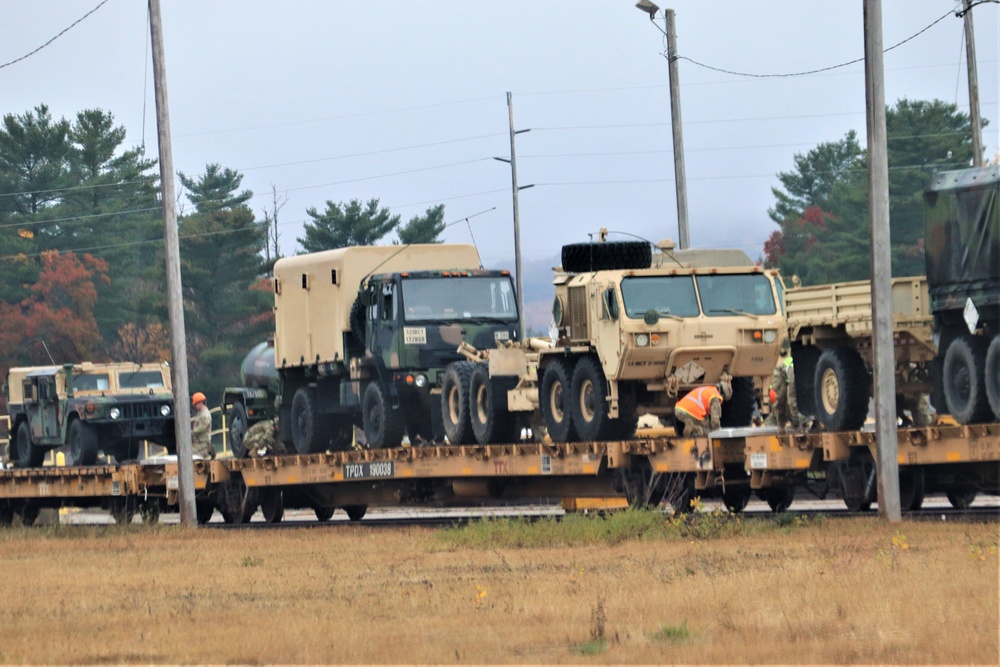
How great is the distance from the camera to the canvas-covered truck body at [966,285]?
1789 centimetres

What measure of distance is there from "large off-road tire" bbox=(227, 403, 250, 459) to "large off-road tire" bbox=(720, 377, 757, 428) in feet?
33.0

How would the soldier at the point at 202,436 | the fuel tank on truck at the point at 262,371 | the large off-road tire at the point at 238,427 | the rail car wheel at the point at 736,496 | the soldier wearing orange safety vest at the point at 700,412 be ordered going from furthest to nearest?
1. the large off-road tire at the point at 238,427
2. the fuel tank on truck at the point at 262,371
3. the soldier at the point at 202,436
4. the rail car wheel at the point at 736,496
5. the soldier wearing orange safety vest at the point at 700,412

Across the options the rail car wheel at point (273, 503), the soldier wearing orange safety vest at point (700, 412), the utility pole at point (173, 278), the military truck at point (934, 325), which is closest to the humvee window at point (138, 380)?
the rail car wheel at point (273, 503)

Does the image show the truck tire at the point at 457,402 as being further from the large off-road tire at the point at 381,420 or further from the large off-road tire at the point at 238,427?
the large off-road tire at the point at 238,427

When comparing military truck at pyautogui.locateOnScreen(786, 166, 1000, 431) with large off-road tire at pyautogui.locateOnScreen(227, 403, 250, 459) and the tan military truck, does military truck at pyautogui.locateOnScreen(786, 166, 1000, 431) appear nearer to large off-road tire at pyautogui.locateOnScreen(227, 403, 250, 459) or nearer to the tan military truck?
the tan military truck

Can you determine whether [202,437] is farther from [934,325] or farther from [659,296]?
[934,325]

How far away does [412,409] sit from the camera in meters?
24.4

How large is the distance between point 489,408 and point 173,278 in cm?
520

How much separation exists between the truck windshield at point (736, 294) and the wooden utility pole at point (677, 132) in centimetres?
905

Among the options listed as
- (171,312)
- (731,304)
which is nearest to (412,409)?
(171,312)

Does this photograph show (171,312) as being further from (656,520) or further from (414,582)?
(414,582)

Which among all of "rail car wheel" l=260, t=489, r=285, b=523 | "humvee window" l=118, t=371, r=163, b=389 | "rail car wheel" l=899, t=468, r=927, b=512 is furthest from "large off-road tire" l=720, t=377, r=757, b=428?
"humvee window" l=118, t=371, r=163, b=389

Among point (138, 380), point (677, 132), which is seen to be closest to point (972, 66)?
point (677, 132)

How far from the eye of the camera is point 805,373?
21094mm
